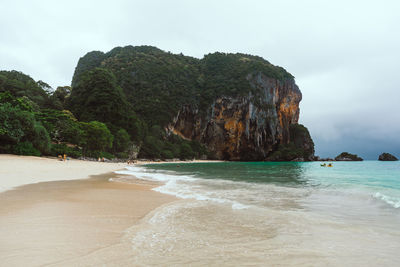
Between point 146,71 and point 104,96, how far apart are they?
36.4m

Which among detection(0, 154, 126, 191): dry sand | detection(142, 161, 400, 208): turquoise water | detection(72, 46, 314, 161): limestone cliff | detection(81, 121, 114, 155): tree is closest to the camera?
detection(0, 154, 126, 191): dry sand

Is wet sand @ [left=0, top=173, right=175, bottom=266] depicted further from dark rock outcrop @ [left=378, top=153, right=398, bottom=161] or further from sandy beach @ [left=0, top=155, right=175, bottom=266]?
dark rock outcrop @ [left=378, top=153, right=398, bottom=161]

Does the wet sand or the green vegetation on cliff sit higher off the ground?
the green vegetation on cliff

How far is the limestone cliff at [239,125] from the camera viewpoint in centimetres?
9212

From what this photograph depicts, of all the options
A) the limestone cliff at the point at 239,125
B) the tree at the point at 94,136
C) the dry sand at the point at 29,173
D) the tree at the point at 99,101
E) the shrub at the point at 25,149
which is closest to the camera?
the dry sand at the point at 29,173

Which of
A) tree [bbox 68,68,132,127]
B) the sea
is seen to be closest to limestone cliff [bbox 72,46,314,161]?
tree [bbox 68,68,132,127]

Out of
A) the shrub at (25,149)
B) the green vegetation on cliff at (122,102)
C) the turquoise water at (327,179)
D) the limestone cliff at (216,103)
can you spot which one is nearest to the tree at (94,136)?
the green vegetation on cliff at (122,102)

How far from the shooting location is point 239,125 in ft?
302

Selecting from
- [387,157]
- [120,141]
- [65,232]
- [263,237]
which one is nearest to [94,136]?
[120,141]

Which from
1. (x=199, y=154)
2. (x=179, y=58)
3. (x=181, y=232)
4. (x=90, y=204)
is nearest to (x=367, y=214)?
(x=181, y=232)

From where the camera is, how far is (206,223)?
4.38 metres

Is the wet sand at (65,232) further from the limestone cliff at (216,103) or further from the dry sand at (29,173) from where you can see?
the limestone cliff at (216,103)

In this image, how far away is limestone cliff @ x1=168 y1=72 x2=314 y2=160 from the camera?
92.1 metres

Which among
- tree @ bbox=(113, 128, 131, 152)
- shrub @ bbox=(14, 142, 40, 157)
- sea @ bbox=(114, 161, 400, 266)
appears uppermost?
tree @ bbox=(113, 128, 131, 152)
